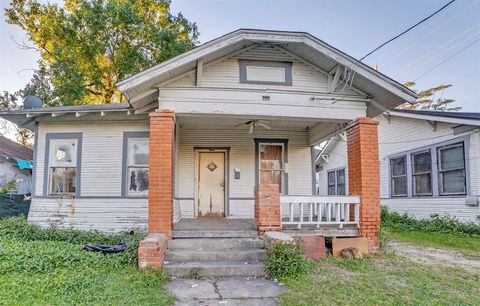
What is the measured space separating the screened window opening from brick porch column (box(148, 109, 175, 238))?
3.69 m

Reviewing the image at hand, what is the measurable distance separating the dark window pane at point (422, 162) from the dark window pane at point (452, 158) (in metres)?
0.45

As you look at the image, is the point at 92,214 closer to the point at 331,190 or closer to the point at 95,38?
the point at 95,38

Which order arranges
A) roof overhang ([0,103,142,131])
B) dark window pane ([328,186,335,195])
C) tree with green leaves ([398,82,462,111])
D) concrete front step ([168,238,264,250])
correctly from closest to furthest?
concrete front step ([168,238,264,250]) → roof overhang ([0,103,142,131]) → dark window pane ([328,186,335,195]) → tree with green leaves ([398,82,462,111])

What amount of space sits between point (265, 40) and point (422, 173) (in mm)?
7624

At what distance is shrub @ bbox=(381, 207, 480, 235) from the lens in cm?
899

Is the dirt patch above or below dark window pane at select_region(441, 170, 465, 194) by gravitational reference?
below

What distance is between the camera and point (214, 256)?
5.65 meters

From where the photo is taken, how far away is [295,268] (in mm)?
5141

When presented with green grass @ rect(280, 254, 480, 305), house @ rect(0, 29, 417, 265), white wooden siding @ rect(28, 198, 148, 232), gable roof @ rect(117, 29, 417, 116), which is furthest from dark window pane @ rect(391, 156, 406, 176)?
white wooden siding @ rect(28, 198, 148, 232)

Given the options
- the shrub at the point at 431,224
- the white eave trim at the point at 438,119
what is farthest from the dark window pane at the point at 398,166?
the white eave trim at the point at 438,119

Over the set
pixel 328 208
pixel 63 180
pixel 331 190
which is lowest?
pixel 328 208

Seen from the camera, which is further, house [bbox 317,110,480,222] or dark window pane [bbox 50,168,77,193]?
house [bbox 317,110,480,222]

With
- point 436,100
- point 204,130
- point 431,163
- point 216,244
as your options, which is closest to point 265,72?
point 204,130

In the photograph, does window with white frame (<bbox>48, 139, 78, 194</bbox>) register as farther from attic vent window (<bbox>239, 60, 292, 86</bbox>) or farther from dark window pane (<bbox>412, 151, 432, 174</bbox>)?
dark window pane (<bbox>412, 151, 432, 174</bbox>)
